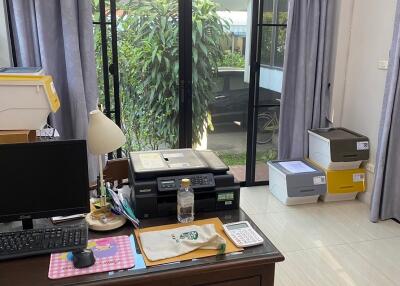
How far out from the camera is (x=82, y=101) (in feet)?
10.00

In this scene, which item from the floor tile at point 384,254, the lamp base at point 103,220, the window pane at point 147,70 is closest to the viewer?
the lamp base at point 103,220

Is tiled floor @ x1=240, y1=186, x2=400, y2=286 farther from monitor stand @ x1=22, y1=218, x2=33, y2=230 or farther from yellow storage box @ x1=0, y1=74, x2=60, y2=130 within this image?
yellow storage box @ x1=0, y1=74, x2=60, y2=130

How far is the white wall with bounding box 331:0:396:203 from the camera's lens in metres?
3.33

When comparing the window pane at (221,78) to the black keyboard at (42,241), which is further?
the window pane at (221,78)

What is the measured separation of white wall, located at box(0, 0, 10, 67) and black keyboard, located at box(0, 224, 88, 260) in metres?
1.74

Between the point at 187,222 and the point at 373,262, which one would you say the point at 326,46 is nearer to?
the point at 373,262

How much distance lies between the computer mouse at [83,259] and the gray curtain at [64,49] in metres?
1.61

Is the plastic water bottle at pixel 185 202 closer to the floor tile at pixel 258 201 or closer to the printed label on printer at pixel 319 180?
the floor tile at pixel 258 201

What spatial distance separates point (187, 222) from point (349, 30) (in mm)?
2890

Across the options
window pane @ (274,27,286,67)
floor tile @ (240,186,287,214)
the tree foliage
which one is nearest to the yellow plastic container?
floor tile @ (240,186,287,214)

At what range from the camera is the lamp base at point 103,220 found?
161 cm

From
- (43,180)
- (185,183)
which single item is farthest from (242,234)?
(43,180)

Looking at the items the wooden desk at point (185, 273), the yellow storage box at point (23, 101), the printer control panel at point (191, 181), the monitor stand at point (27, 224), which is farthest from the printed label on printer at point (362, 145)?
the monitor stand at point (27, 224)

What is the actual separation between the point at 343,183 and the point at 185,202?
240cm
